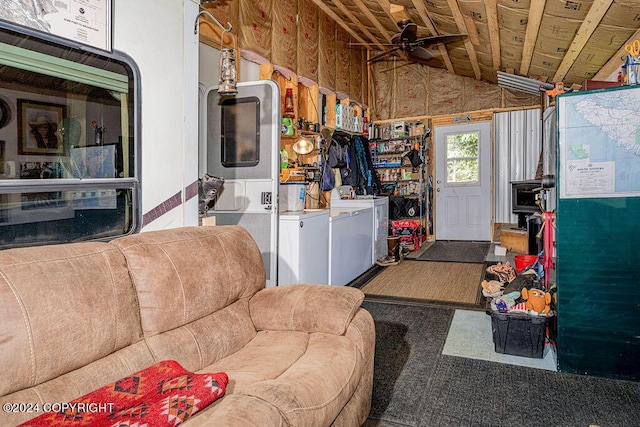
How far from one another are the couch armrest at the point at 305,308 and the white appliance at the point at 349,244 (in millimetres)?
1966

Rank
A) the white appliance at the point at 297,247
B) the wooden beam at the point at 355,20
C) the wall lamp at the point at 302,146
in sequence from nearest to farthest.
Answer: the white appliance at the point at 297,247 → the wall lamp at the point at 302,146 → the wooden beam at the point at 355,20

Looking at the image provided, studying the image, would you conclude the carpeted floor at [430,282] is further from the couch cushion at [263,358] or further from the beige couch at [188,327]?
the couch cushion at [263,358]

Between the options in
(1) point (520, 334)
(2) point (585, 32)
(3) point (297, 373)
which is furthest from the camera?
(2) point (585, 32)

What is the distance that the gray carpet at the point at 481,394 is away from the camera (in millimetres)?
1911

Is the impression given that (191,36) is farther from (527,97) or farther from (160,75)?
(527,97)

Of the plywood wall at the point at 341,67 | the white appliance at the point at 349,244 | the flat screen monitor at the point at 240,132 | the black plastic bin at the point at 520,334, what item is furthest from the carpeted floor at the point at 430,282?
the plywood wall at the point at 341,67

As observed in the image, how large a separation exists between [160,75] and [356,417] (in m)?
1.97

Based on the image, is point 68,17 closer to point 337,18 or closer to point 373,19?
point 373,19

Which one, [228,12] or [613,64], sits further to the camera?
[613,64]

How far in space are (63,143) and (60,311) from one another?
89 centimetres

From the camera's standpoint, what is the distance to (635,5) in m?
2.81

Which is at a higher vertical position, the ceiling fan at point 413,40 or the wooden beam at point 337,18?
the wooden beam at point 337,18

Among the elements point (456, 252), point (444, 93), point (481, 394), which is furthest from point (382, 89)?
point (481, 394)

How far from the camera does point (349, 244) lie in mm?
4543
